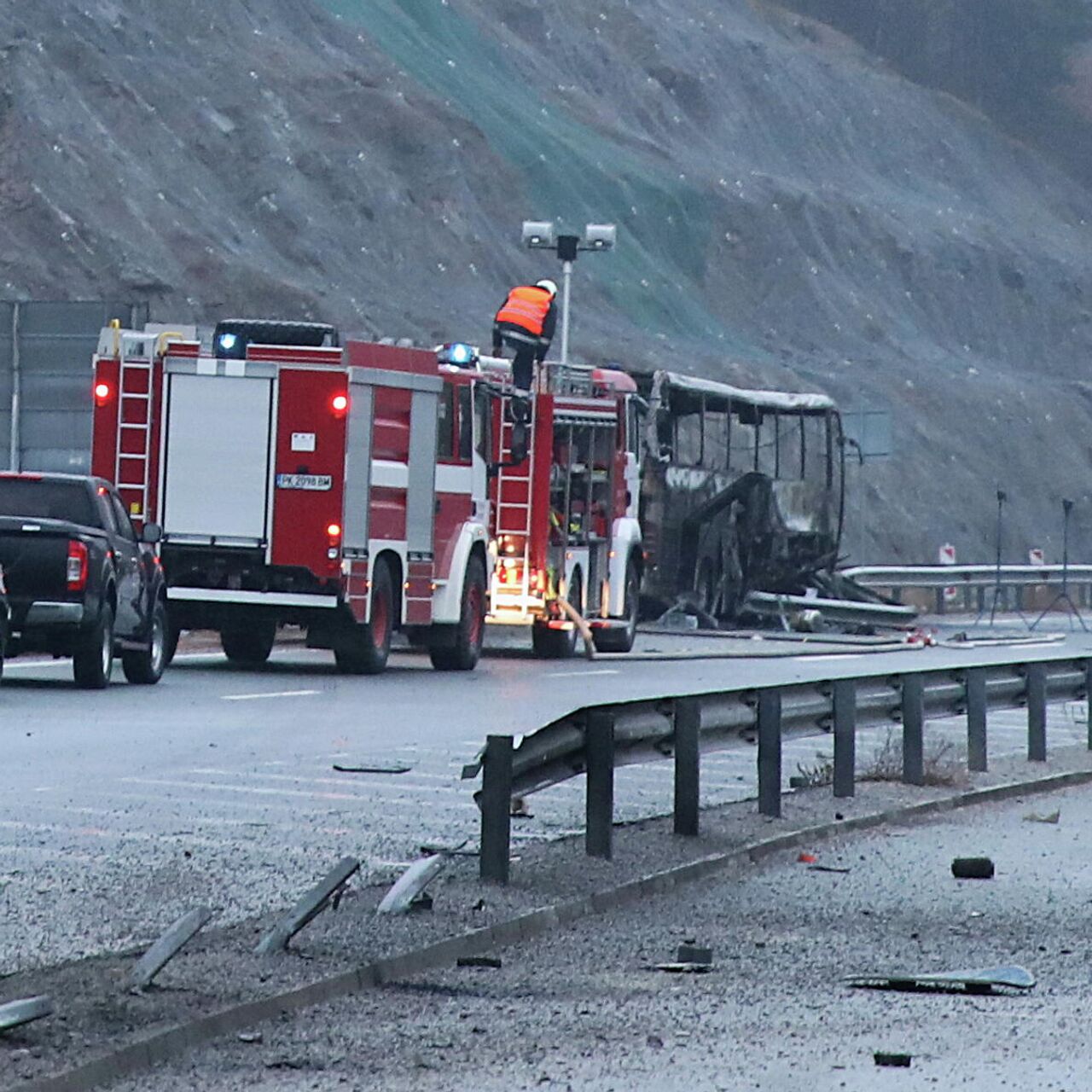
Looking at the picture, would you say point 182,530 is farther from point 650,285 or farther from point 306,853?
point 650,285

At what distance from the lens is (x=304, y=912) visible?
9.67 m

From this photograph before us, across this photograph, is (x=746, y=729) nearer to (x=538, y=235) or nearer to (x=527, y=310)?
(x=527, y=310)

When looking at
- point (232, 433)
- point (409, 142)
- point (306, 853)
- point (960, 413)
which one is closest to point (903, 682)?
point (306, 853)

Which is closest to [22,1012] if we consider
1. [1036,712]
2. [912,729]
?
[912,729]

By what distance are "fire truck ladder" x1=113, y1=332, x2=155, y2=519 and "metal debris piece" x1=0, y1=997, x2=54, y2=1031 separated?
20.1 metres

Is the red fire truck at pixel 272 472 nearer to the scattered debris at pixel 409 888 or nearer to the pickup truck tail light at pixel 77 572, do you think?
the pickup truck tail light at pixel 77 572

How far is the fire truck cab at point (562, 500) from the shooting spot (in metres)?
31.4

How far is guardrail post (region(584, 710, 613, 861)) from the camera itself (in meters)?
12.6

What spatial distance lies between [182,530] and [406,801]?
40.9 ft

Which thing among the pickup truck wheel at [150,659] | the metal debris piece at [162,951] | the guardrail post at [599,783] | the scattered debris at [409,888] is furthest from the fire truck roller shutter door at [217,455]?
the metal debris piece at [162,951]

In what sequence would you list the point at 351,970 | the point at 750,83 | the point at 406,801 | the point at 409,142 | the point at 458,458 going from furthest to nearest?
1. the point at 750,83
2. the point at 409,142
3. the point at 458,458
4. the point at 406,801
5. the point at 351,970

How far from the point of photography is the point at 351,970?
923 cm

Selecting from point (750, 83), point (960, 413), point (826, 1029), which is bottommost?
point (826, 1029)

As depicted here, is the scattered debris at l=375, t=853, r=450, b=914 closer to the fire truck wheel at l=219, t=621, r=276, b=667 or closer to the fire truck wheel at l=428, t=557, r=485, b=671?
the fire truck wheel at l=219, t=621, r=276, b=667
